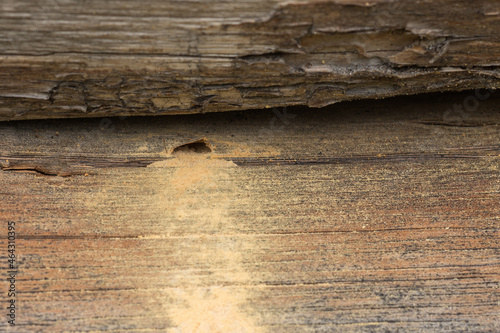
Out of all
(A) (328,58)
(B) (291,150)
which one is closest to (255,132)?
(B) (291,150)

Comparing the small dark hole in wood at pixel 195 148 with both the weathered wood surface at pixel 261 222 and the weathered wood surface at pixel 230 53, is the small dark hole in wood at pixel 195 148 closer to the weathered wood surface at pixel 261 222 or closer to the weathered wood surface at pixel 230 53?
the weathered wood surface at pixel 261 222

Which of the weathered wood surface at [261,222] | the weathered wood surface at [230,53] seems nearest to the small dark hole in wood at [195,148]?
the weathered wood surface at [261,222]

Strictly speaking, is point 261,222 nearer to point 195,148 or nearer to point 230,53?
point 195,148

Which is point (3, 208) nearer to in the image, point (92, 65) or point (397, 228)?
point (92, 65)

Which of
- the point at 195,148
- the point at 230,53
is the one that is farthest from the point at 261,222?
the point at 230,53

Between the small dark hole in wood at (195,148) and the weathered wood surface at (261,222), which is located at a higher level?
the small dark hole in wood at (195,148)

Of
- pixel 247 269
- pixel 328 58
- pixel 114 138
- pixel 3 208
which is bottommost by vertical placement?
pixel 247 269

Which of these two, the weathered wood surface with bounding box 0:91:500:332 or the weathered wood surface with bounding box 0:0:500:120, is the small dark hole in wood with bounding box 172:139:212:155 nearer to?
the weathered wood surface with bounding box 0:91:500:332
